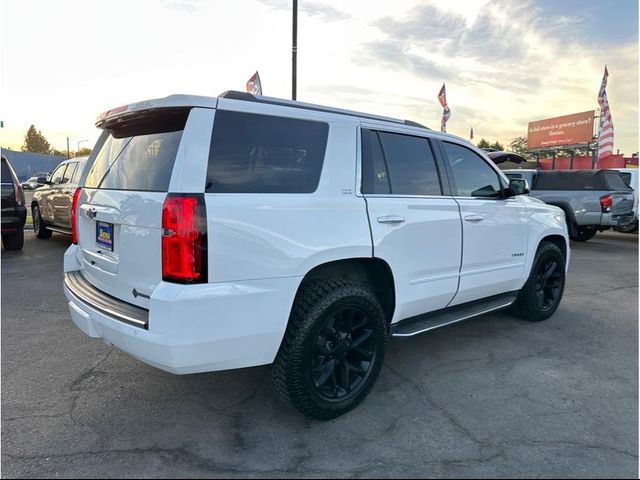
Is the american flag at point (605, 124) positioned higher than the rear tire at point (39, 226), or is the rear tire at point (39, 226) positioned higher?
the american flag at point (605, 124)

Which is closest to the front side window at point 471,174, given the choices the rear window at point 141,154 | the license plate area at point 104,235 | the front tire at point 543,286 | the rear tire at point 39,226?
the front tire at point 543,286

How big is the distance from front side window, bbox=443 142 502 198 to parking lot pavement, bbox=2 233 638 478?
4.62 feet

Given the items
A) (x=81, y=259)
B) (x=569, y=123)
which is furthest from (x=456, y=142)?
(x=569, y=123)

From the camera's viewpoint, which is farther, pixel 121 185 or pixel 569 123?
pixel 569 123

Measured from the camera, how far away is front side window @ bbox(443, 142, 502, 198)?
4.05m

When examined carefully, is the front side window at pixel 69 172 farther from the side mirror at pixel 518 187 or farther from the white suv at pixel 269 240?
the side mirror at pixel 518 187

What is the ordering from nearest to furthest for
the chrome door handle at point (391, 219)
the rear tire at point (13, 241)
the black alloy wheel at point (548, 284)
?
the chrome door handle at point (391, 219), the black alloy wheel at point (548, 284), the rear tire at point (13, 241)

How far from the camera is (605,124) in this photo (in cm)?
1922

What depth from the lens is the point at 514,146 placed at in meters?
74.8

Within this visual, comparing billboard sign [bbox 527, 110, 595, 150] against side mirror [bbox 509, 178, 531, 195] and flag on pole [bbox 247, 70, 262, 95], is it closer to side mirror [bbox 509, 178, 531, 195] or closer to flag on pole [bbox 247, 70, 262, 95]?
flag on pole [bbox 247, 70, 262, 95]

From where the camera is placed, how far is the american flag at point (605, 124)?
19203 millimetres

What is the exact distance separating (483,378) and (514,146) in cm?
7871

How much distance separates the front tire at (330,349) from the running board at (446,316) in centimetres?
29

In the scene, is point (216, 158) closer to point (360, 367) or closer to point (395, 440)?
point (360, 367)
